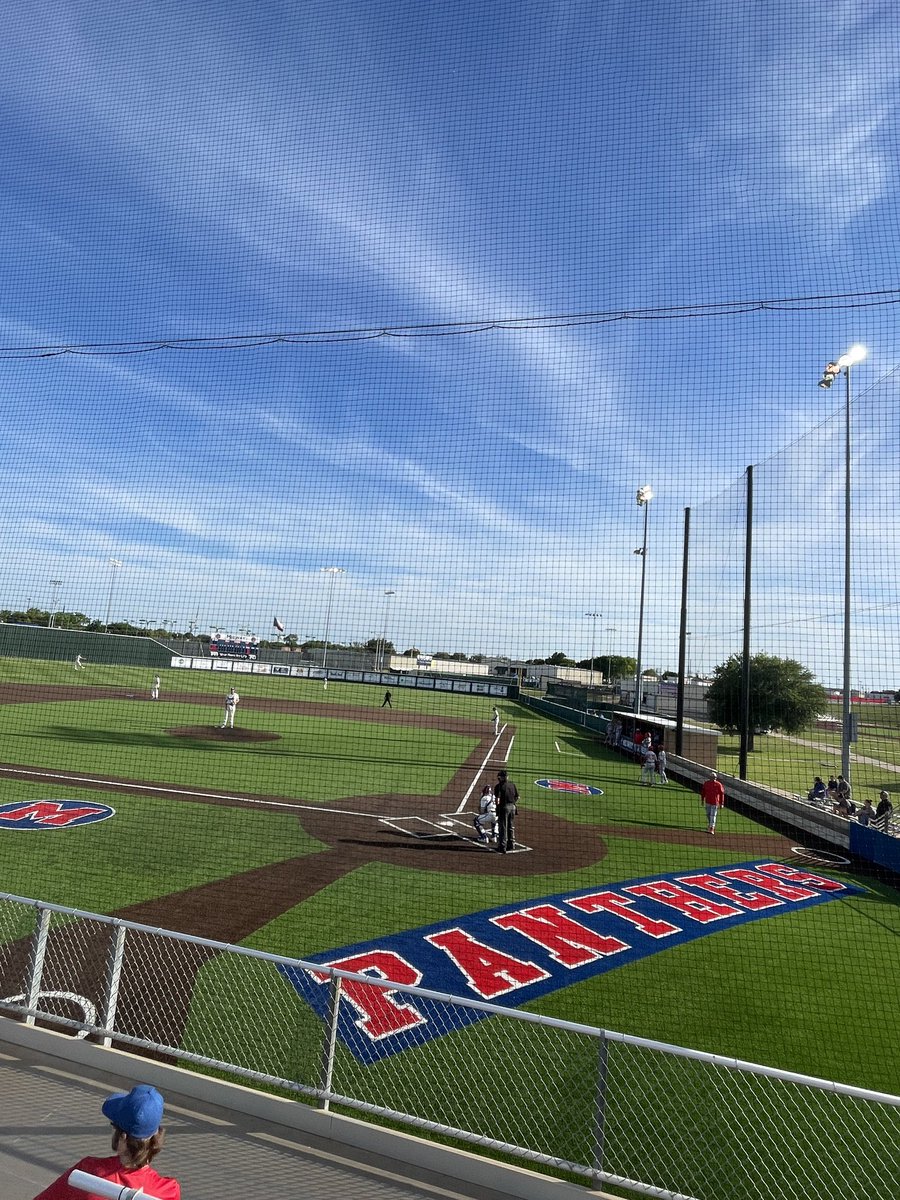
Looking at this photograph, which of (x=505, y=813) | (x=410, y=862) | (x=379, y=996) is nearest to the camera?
(x=379, y=996)

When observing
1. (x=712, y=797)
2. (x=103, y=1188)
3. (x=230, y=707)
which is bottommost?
(x=712, y=797)

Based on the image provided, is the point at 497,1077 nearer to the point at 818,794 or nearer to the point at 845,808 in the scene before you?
the point at 845,808

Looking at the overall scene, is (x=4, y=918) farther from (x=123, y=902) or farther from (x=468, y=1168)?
(x=468, y=1168)

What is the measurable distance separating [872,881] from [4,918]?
12.0m

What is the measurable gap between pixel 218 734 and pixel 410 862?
13.1 metres

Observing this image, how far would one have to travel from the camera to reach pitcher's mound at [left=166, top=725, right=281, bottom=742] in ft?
66.7

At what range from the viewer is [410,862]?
32.5 ft

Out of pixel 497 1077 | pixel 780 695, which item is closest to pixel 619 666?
pixel 780 695

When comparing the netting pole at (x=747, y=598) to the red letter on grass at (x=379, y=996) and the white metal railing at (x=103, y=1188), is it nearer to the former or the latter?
the red letter on grass at (x=379, y=996)

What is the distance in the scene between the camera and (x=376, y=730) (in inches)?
1061

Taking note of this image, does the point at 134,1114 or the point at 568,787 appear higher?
the point at 134,1114

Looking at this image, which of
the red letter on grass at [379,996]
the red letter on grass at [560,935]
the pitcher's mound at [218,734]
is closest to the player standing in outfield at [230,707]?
the pitcher's mound at [218,734]

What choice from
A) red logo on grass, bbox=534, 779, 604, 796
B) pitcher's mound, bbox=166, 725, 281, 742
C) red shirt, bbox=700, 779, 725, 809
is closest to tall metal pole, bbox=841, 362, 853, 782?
red shirt, bbox=700, 779, 725, 809

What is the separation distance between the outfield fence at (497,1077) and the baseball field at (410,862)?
1.54ft
